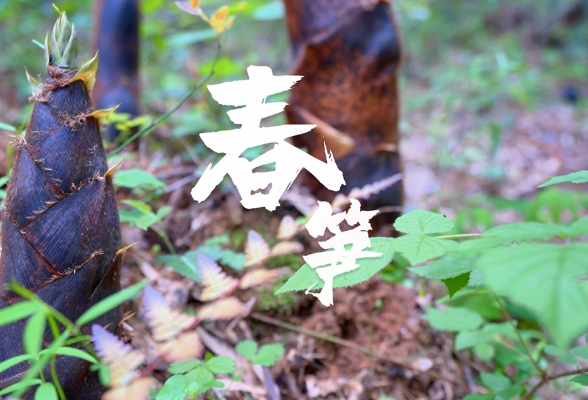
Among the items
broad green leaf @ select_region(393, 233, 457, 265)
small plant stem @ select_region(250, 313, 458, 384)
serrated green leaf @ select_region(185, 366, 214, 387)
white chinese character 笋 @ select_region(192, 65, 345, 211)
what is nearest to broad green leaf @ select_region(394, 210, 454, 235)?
broad green leaf @ select_region(393, 233, 457, 265)

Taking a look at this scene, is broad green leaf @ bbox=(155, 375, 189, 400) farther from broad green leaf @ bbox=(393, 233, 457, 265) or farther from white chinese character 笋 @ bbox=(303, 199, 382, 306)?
broad green leaf @ bbox=(393, 233, 457, 265)

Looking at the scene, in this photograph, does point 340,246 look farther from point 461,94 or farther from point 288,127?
point 461,94

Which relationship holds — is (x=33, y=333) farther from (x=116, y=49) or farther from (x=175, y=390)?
(x=116, y=49)

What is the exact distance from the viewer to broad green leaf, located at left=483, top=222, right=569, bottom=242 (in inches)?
18.4

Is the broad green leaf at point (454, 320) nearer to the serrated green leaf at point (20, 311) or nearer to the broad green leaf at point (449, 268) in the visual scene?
the broad green leaf at point (449, 268)

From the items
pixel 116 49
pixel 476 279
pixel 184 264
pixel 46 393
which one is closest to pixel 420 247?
pixel 476 279

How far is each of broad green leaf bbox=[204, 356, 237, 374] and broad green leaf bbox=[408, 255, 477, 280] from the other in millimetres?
328

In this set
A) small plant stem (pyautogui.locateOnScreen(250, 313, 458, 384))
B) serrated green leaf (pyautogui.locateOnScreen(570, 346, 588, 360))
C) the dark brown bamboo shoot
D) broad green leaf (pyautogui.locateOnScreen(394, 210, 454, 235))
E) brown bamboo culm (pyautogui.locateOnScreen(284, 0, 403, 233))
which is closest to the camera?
broad green leaf (pyautogui.locateOnScreen(394, 210, 454, 235))

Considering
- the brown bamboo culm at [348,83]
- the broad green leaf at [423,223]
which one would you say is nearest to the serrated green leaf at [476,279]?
the broad green leaf at [423,223]

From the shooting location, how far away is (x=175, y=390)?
618 millimetres

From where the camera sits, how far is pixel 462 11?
6.35 meters

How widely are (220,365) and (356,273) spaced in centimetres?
27

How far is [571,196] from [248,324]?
1.52 m

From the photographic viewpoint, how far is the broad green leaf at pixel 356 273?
1.80 feet
